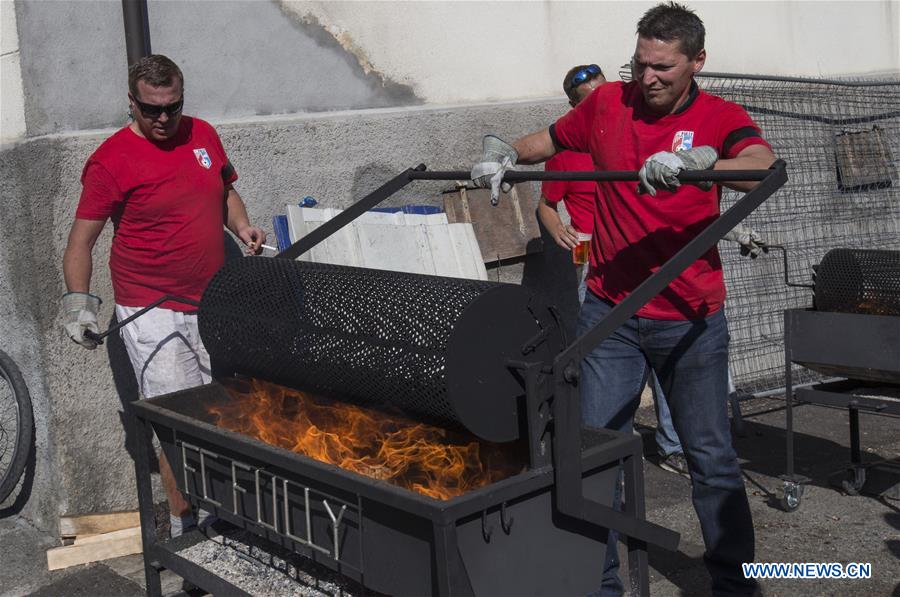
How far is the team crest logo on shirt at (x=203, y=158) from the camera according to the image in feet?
14.4

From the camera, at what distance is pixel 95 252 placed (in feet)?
15.6

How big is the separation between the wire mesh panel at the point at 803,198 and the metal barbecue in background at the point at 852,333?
186cm

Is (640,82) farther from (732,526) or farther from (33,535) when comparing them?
(33,535)

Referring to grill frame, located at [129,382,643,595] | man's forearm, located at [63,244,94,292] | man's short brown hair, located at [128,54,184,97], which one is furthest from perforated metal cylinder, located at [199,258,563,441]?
man's short brown hair, located at [128,54,184,97]

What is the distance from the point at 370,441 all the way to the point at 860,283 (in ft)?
8.63

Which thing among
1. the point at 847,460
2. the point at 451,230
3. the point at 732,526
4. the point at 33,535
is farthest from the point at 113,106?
the point at 847,460

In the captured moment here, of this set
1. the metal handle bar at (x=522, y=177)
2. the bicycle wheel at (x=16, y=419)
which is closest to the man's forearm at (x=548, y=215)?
the metal handle bar at (x=522, y=177)

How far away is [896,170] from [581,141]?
4.79m

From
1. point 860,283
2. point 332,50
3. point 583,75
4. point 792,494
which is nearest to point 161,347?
point 332,50

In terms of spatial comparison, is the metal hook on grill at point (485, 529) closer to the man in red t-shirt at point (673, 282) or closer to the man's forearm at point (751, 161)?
the man in red t-shirt at point (673, 282)

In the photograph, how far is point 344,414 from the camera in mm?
3256

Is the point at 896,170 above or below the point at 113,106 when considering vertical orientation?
below
